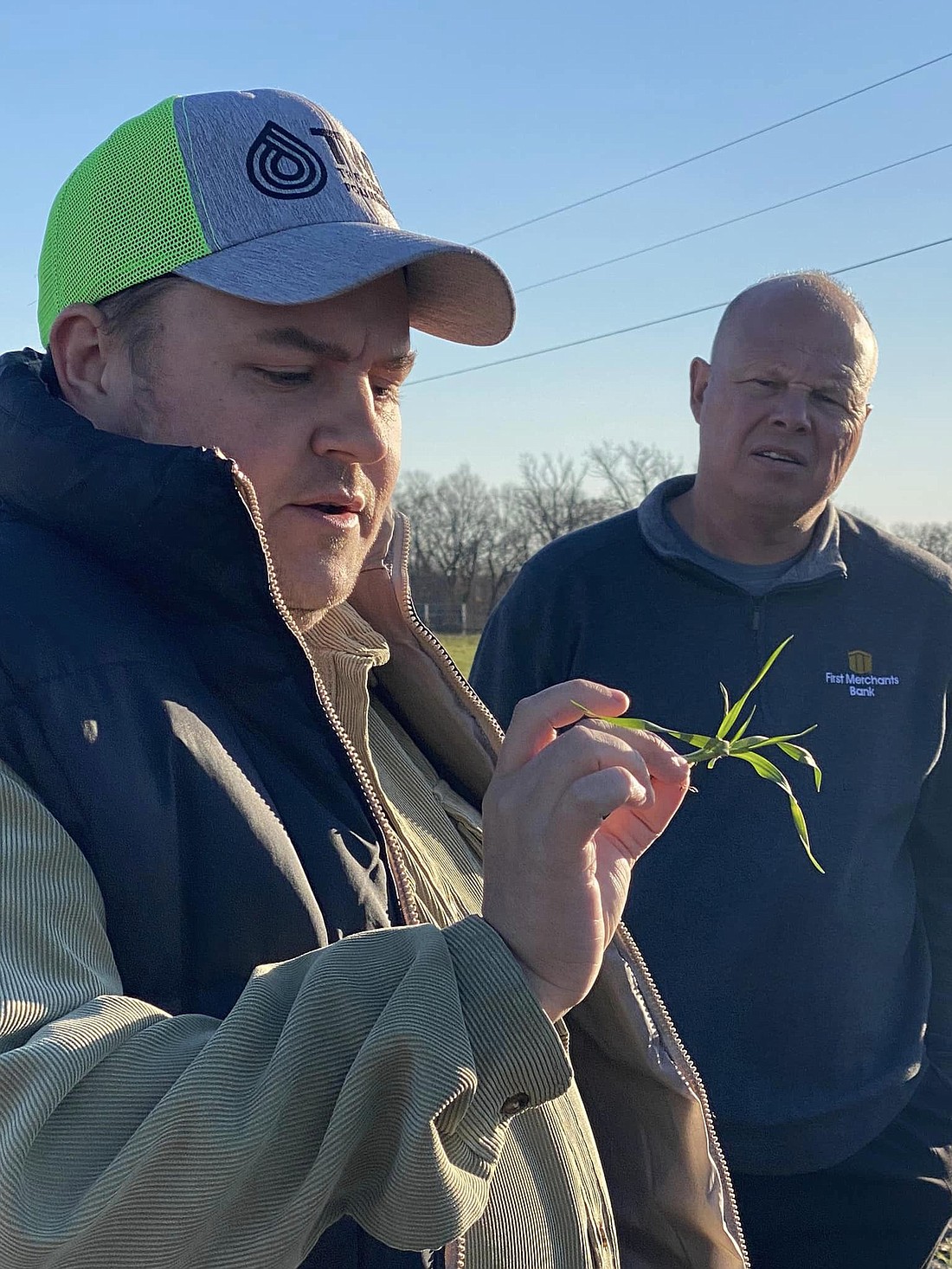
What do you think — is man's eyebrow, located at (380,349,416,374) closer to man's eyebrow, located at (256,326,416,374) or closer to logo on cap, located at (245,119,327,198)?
man's eyebrow, located at (256,326,416,374)

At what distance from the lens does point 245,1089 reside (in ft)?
4.14

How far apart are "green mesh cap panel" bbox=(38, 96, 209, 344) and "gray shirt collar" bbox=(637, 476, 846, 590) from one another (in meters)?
2.41

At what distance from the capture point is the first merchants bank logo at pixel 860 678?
3.87 m

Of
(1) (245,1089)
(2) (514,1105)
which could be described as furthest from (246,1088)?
(2) (514,1105)

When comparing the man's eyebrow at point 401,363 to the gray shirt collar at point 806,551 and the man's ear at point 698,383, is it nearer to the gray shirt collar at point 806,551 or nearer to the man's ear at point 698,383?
the gray shirt collar at point 806,551

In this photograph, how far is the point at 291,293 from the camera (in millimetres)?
1848

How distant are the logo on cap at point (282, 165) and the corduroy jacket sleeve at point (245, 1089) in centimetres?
109

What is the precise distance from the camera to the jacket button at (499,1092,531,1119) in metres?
1.36

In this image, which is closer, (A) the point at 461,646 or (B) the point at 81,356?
(B) the point at 81,356

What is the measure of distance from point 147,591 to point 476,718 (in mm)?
838

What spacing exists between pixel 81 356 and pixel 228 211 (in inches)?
13.3

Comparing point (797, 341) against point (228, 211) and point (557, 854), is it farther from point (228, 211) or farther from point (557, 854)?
point (557, 854)

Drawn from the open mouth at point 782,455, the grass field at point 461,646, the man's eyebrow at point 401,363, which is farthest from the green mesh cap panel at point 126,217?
the grass field at point 461,646

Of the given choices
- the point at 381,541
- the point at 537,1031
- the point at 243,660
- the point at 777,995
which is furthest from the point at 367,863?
the point at 777,995
